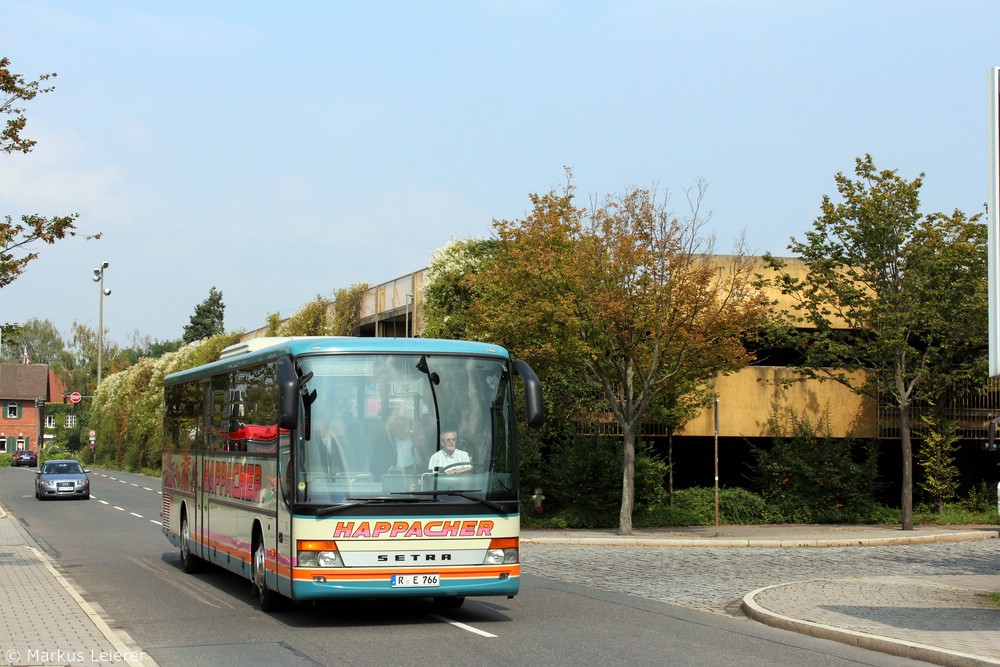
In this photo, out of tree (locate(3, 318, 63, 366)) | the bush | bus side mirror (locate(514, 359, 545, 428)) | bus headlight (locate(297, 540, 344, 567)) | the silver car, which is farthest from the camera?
tree (locate(3, 318, 63, 366))

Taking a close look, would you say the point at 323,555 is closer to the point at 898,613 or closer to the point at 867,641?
the point at 867,641

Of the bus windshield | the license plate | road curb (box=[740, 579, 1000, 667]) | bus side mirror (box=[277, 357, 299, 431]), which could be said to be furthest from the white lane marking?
road curb (box=[740, 579, 1000, 667])

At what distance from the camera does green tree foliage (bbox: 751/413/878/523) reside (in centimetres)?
3098

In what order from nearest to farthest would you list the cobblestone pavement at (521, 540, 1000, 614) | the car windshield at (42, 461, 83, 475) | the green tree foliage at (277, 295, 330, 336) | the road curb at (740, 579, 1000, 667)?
the road curb at (740, 579, 1000, 667), the cobblestone pavement at (521, 540, 1000, 614), the car windshield at (42, 461, 83, 475), the green tree foliage at (277, 295, 330, 336)

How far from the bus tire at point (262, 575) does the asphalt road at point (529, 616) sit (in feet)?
0.56

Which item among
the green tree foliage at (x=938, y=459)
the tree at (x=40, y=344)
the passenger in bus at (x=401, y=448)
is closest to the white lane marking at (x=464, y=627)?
the passenger in bus at (x=401, y=448)

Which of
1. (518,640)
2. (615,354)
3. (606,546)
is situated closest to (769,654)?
(518,640)

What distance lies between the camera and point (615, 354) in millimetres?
27266

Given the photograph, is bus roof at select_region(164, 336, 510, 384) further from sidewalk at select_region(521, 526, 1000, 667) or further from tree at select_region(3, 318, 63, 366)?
tree at select_region(3, 318, 63, 366)

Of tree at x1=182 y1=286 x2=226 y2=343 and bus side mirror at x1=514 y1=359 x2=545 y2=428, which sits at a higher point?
tree at x1=182 y1=286 x2=226 y2=343

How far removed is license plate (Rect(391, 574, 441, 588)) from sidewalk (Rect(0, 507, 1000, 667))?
8.45 ft

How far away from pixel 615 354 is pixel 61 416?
357ft

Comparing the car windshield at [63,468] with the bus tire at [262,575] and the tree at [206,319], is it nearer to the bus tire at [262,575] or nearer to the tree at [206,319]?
the bus tire at [262,575]

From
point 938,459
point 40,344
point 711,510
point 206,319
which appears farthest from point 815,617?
point 40,344
